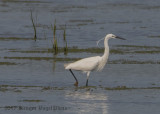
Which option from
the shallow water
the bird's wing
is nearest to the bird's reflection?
the shallow water

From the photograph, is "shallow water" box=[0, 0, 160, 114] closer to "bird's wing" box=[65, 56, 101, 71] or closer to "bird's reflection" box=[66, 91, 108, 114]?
"bird's reflection" box=[66, 91, 108, 114]

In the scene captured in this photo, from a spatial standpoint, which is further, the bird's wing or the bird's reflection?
the bird's wing

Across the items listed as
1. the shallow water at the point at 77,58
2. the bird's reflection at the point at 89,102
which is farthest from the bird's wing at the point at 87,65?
the bird's reflection at the point at 89,102

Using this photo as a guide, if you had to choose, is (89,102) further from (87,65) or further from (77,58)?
(77,58)

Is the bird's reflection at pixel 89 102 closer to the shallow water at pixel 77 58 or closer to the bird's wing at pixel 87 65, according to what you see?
the shallow water at pixel 77 58

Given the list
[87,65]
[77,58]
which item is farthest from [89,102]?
[77,58]

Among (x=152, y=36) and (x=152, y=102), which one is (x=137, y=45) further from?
(x=152, y=102)

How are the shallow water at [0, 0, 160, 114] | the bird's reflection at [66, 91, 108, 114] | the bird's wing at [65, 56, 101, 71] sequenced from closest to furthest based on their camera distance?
the bird's reflection at [66, 91, 108, 114] → the shallow water at [0, 0, 160, 114] → the bird's wing at [65, 56, 101, 71]

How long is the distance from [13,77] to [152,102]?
5.25 metres

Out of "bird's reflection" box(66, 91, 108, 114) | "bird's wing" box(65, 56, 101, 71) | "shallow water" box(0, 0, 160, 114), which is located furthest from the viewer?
"bird's wing" box(65, 56, 101, 71)

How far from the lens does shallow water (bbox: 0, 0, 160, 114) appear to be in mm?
13367

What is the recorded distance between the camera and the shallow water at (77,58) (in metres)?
13.4

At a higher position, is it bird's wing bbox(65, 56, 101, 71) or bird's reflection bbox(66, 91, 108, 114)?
bird's wing bbox(65, 56, 101, 71)

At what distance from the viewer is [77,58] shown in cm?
2100
